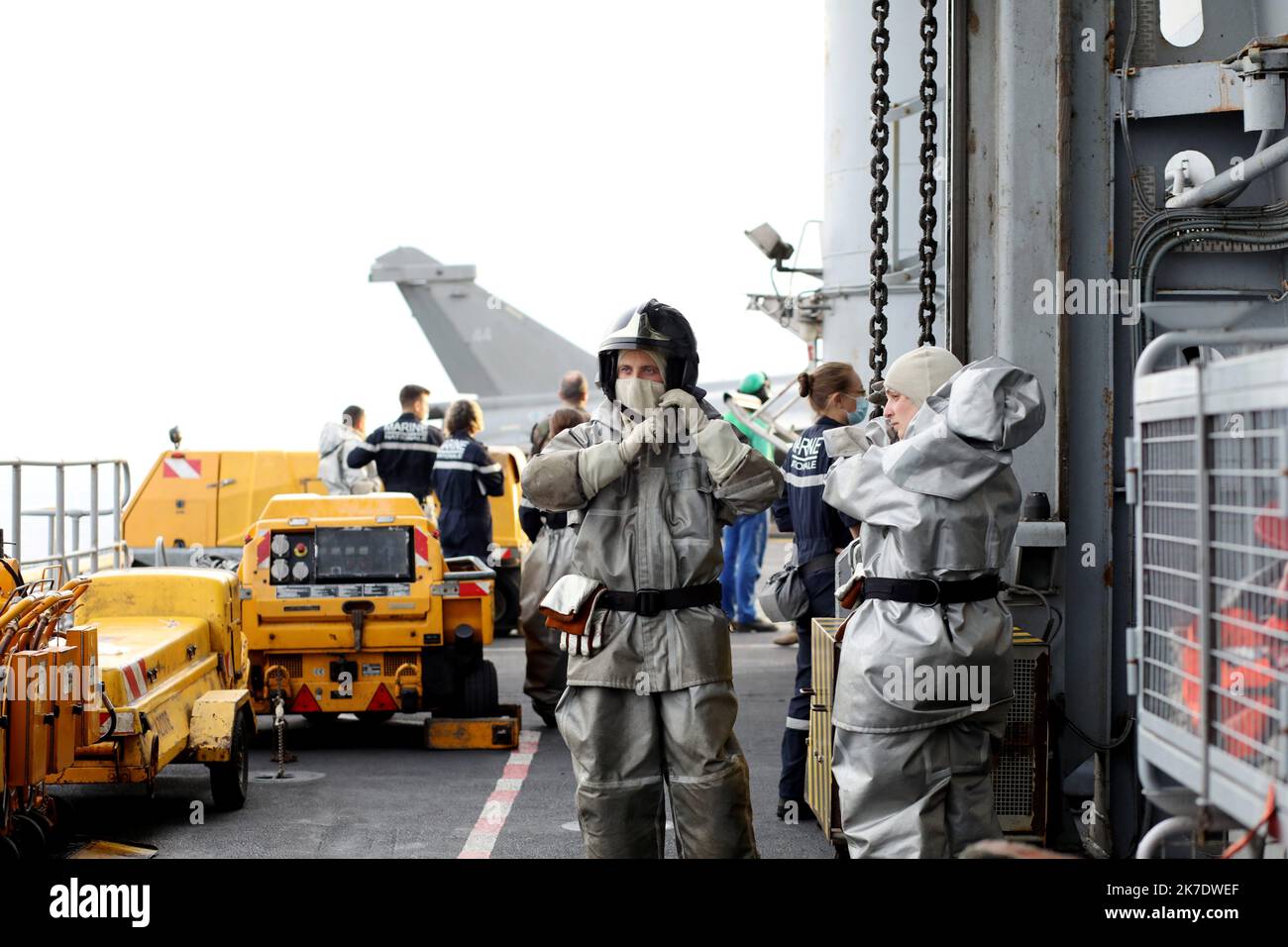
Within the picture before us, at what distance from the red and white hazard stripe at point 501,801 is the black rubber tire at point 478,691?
0.34 m

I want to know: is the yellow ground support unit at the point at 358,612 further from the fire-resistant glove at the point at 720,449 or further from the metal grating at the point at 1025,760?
the fire-resistant glove at the point at 720,449

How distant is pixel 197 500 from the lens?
1450 cm

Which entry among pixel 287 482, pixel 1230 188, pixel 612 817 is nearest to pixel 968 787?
pixel 612 817

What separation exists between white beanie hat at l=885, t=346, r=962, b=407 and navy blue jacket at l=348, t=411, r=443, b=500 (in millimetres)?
7959

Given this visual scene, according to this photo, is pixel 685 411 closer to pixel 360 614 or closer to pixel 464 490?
pixel 360 614

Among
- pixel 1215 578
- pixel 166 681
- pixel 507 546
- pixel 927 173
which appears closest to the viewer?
pixel 1215 578

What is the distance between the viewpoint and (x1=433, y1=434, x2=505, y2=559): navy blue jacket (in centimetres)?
1116

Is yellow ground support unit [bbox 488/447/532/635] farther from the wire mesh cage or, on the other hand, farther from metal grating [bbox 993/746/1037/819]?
the wire mesh cage

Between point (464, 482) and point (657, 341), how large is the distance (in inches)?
248

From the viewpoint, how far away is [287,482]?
1485 cm

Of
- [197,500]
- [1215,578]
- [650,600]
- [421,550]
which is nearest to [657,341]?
[650,600]
